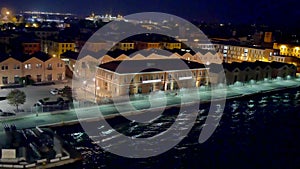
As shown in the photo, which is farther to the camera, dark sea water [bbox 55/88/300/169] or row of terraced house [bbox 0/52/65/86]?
row of terraced house [bbox 0/52/65/86]

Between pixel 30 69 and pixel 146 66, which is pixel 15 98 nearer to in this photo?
pixel 30 69

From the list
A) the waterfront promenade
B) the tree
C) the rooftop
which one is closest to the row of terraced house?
the rooftop

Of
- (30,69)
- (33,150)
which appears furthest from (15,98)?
(30,69)

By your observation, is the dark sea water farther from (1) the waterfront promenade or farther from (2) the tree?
(2) the tree

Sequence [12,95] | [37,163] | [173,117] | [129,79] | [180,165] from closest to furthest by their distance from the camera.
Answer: [37,163] < [180,165] < [12,95] < [173,117] < [129,79]

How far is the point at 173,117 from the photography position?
10.6 m

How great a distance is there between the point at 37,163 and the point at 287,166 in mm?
5364

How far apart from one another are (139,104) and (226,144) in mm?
3517

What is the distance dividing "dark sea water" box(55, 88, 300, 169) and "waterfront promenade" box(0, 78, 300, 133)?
0.48m

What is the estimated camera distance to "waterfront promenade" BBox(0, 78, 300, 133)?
9117mm

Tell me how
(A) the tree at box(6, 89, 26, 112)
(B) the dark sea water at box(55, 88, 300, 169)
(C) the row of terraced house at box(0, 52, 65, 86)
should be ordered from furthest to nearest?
(C) the row of terraced house at box(0, 52, 65, 86) → (A) the tree at box(6, 89, 26, 112) → (B) the dark sea water at box(55, 88, 300, 169)

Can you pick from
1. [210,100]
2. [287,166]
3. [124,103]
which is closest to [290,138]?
[287,166]

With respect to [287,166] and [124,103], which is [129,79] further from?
[287,166]

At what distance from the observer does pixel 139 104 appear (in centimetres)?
1127
